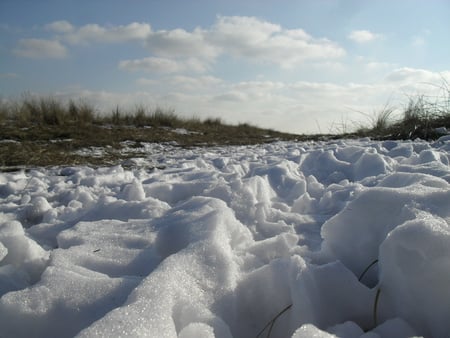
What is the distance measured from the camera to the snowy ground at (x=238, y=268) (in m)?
0.82

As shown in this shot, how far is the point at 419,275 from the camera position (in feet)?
2.71

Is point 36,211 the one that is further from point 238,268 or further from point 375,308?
point 375,308

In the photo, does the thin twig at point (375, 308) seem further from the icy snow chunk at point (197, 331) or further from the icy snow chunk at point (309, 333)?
the icy snow chunk at point (197, 331)

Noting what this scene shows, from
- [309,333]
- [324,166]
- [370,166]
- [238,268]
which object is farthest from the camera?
[324,166]

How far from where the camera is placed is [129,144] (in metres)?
5.41

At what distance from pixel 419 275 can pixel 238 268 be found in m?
0.49

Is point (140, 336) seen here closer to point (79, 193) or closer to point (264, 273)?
point (264, 273)

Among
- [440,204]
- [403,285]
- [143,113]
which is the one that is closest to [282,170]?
[440,204]

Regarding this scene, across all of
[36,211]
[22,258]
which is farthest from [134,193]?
[22,258]

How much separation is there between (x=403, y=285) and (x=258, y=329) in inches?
14.4

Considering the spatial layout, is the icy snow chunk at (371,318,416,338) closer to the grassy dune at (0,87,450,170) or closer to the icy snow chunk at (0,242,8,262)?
the icy snow chunk at (0,242,8,262)

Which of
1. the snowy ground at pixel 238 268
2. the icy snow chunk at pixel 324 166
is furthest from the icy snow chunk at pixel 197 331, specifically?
the icy snow chunk at pixel 324 166

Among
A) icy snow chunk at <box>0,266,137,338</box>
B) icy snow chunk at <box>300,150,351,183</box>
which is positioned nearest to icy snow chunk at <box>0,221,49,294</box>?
icy snow chunk at <box>0,266,137,338</box>

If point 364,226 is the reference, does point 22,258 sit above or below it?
below
